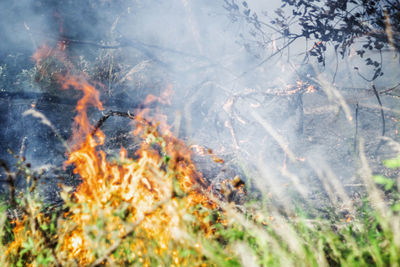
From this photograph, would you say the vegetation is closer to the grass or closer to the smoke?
the grass

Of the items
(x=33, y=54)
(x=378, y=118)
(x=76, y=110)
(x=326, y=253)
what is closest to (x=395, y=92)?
(x=378, y=118)

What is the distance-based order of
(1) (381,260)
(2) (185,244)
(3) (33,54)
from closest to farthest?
(1) (381,260), (2) (185,244), (3) (33,54)

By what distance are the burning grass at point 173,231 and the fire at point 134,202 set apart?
0.01 m

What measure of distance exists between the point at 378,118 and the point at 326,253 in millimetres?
4426

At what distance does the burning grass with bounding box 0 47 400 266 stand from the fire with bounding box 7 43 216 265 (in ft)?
0.04

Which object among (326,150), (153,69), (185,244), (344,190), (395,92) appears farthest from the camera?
(153,69)

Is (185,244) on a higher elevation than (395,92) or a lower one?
lower

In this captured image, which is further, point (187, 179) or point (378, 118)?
point (378, 118)

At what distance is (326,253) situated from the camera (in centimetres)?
212

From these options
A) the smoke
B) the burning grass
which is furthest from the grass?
the smoke

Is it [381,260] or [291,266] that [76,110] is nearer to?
[291,266]

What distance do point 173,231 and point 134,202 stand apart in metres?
0.75

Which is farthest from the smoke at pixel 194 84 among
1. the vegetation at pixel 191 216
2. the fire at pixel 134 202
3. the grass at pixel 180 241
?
the grass at pixel 180 241

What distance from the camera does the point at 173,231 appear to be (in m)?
1.98
